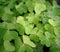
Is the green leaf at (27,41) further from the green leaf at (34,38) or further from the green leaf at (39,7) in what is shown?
the green leaf at (39,7)

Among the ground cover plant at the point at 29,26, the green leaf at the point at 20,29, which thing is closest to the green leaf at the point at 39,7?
the ground cover plant at the point at 29,26

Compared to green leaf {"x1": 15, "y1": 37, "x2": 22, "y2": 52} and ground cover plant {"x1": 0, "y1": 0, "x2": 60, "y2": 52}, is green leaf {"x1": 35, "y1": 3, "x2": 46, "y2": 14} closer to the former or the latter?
ground cover plant {"x1": 0, "y1": 0, "x2": 60, "y2": 52}

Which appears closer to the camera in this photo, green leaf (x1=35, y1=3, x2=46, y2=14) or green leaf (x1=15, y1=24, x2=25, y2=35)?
green leaf (x1=15, y1=24, x2=25, y2=35)

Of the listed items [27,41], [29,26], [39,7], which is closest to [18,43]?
[27,41]

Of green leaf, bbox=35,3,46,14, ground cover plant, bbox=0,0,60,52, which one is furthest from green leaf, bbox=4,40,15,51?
green leaf, bbox=35,3,46,14

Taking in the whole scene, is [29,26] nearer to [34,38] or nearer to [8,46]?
[34,38]

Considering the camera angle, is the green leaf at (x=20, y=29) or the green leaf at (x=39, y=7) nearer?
the green leaf at (x=20, y=29)

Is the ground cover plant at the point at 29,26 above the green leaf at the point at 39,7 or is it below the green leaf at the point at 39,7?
below

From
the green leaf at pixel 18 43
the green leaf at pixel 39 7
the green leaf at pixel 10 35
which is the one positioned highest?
the green leaf at pixel 39 7

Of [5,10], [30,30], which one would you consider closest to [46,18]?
[30,30]
